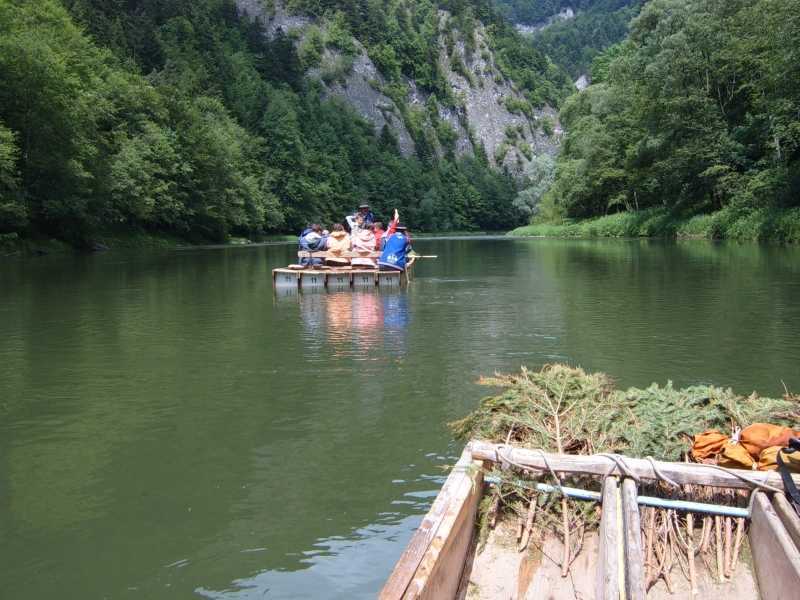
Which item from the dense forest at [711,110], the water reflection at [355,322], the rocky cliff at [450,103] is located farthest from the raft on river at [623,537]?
the rocky cliff at [450,103]

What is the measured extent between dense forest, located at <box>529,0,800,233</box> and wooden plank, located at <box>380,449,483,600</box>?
124ft

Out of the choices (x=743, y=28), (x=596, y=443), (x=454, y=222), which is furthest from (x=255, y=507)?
(x=454, y=222)

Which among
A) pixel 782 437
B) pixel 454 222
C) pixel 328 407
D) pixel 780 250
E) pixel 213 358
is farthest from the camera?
pixel 454 222

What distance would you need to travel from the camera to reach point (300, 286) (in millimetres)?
21484

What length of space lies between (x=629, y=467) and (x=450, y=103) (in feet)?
544

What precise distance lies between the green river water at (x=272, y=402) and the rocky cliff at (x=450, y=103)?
126932mm

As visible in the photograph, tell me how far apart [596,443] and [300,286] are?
16369 millimetres

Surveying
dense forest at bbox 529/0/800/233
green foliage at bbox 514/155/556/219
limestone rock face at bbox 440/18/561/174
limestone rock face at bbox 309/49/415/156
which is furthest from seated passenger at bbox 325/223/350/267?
limestone rock face at bbox 440/18/561/174

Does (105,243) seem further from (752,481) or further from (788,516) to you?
(788,516)

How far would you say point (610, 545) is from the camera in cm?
396

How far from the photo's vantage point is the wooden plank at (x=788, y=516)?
13.0 feet

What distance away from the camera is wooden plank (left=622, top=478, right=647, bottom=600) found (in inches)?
140

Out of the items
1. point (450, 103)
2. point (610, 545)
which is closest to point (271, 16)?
point (450, 103)

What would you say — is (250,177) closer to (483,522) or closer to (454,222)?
(454,222)
